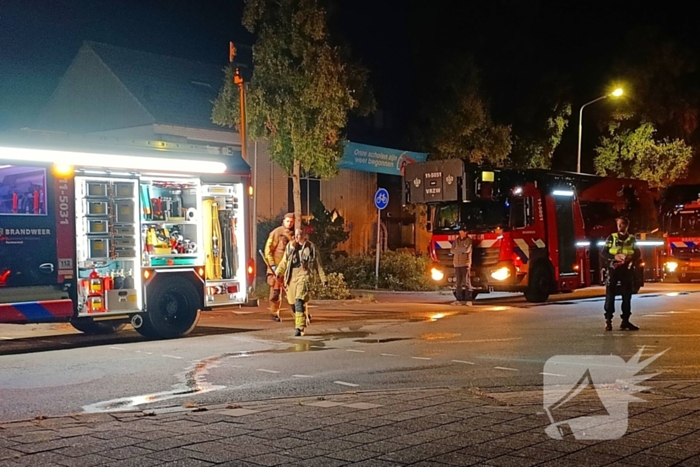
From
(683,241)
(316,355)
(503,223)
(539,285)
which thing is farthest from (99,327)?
(683,241)

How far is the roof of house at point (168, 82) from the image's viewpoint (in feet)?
86.2

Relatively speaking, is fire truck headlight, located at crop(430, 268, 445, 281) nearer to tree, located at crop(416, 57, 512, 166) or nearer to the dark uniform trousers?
the dark uniform trousers

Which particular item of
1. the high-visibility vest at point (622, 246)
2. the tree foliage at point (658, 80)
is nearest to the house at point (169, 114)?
the tree foliage at point (658, 80)

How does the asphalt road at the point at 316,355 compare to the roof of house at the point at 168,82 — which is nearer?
the asphalt road at the point at 316,355

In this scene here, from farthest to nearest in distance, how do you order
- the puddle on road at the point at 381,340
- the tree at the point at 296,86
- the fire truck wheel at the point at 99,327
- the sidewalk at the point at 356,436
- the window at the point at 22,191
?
the tree at the point at 296,86 < the fire truck wheel at the point at 99,327 < the puddle on road at the point at 381,340 < the window at the point at 22,191 < the sidewalk at the point at 356,436

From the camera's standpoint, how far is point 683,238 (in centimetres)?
2761

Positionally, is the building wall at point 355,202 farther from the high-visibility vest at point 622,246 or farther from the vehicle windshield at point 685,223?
the high-visibility vest at point 622,246

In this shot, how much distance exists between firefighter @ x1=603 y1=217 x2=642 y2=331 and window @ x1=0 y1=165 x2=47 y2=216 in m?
8.46

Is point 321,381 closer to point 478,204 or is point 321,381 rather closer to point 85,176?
point 85,176

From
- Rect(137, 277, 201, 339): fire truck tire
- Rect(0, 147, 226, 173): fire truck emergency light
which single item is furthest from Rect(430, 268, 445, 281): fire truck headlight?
Rect(137, 277, 201, 339): fire truck tire

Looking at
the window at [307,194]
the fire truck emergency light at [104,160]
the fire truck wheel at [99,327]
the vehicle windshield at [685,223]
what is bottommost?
the fire truck wheel at [99,327]

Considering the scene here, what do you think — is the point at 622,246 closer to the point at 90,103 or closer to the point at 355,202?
the point at 355,202

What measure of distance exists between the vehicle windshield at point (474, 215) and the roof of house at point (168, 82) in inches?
336

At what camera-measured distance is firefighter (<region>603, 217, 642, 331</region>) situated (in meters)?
14.1
